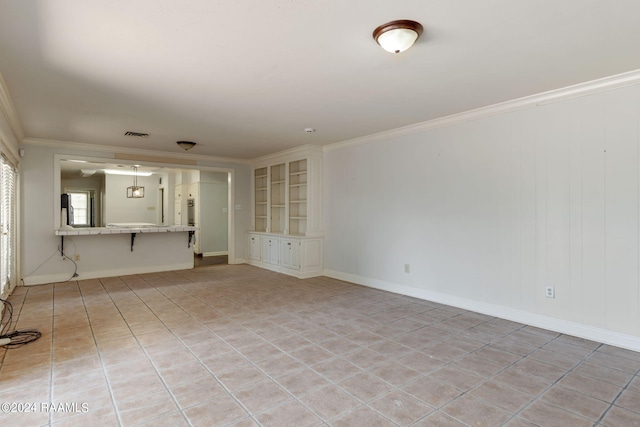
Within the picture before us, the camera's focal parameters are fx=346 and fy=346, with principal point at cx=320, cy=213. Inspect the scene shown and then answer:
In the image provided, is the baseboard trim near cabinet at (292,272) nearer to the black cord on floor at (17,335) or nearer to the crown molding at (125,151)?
the crown molding at (125,151)

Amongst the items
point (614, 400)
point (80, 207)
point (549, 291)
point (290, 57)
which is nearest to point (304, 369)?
point (614, 400)

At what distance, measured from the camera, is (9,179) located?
15.2 ft

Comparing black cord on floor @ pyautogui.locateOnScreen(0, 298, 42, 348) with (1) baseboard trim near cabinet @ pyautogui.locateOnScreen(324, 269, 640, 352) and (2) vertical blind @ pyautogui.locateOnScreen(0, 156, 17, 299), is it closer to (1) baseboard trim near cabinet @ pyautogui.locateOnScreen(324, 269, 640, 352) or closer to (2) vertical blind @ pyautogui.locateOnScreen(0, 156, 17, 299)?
(2) vertical blind @ pyautogui.locateOnScreen(0, 156, 17, 299)

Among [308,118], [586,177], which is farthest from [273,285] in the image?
[586,177]

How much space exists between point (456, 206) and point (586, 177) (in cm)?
136

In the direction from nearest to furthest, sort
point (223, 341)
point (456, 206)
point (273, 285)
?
1. point (223, 341)
2. point (456, 206)
3. point (273, 285)

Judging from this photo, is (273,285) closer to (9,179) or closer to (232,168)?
(232,168)

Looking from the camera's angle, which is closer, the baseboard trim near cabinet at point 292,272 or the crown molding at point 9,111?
the crown molding at point 9,111

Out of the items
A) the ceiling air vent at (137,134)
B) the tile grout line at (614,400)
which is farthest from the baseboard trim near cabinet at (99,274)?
the tile grout line at (614,400)

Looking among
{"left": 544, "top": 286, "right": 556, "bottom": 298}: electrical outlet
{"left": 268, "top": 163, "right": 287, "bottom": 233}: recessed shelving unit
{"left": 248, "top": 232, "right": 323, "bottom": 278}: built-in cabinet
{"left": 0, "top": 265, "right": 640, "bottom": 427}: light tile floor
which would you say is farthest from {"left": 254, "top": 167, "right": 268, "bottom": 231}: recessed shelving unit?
{"left": 544, "top": 286, "right": 556, "bottom": 298}: electrical outlet

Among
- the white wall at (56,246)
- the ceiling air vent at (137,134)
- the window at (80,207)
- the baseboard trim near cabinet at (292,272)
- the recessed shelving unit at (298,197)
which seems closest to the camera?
the ceiling air vent at (137,134)

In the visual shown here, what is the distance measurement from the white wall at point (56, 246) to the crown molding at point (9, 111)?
72 cm

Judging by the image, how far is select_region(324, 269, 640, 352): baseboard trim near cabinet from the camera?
311cm

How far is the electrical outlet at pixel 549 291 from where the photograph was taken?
353 centimetres
